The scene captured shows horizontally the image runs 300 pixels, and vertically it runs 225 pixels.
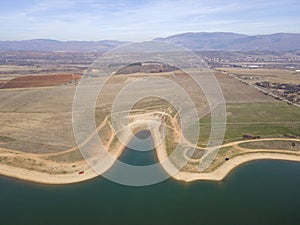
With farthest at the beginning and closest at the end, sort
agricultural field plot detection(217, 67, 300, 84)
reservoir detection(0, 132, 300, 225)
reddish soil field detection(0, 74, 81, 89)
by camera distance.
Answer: agricultural field plot detection(217, 67, 300, 84) → reddish soil field detection(0, 74, 81, 89) → reservoir detection(0, 132, 300, 225)

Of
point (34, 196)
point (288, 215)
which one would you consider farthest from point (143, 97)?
A: point (288, 215)

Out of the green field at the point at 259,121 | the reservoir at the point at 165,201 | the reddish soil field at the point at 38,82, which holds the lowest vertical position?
the reservoir at the point at 165,201

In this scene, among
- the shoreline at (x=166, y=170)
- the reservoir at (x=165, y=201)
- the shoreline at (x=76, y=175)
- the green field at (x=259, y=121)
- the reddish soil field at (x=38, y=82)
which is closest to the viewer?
the reservoir at (x=165, y=201)

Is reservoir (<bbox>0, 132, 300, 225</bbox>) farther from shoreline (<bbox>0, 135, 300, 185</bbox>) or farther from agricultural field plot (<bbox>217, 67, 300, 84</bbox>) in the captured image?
agricultural field plot (<bbox>217, 67, 300, 84</bbox>)

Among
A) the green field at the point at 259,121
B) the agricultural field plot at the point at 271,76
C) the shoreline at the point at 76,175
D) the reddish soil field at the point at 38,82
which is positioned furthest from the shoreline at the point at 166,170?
the agricultural field plot at the point at 271,76

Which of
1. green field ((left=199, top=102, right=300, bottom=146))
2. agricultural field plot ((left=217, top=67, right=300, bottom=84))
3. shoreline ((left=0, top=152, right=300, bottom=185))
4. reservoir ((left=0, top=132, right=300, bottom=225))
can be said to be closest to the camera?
reservoir ((left=0, top=132, right=300, bottom=225))

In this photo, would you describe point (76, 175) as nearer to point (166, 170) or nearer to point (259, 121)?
point (166, 170)

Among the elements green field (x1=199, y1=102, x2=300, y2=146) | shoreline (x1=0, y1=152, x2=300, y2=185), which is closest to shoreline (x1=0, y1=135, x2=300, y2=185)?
shoreline (x1=0, y1=152, x2=300, y2=185)

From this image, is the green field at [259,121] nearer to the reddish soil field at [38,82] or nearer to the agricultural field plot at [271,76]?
the agricultural field plot at [271,76]

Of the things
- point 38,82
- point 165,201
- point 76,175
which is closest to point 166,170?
point 165,201
